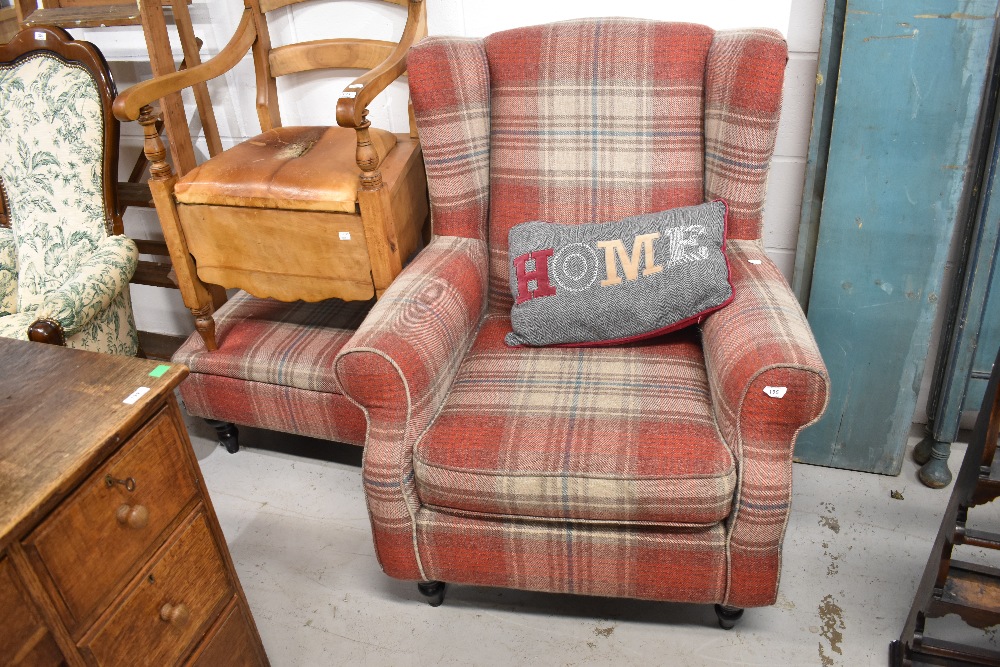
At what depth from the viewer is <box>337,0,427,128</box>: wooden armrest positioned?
5.02 ft

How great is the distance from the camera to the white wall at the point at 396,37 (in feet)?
5.79

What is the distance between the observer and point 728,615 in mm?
1528

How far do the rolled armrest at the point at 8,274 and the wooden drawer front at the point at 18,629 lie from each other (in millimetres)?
1297

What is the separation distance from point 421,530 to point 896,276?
113cm

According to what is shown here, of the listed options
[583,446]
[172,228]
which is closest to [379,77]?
[172,228]

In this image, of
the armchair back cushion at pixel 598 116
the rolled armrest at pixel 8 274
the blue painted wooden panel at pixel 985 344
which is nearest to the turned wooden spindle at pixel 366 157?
the armchair back cushion at pixel 598 116

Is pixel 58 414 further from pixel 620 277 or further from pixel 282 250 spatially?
pixel 620 277

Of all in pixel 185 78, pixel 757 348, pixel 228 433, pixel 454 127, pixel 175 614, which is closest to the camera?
pixel 175 614

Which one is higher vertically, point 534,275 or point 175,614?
point 534,275

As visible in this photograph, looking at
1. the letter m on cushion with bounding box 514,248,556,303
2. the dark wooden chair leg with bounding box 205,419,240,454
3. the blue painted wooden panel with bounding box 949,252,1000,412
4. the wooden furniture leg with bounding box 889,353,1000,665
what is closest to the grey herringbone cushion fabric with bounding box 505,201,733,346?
the letter m on cushion with bounding box 514,248,556,303

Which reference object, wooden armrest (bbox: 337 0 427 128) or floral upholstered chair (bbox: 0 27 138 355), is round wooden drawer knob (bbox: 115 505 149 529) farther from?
floral upholstered chair (bbox: 0 27 138 355)

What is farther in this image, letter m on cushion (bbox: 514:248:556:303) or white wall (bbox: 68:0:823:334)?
white wall (bbox: 68:0:823:334)

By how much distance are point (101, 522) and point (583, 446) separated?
75cm

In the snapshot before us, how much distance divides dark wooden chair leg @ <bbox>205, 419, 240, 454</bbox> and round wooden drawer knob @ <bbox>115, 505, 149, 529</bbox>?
1.00 meters
